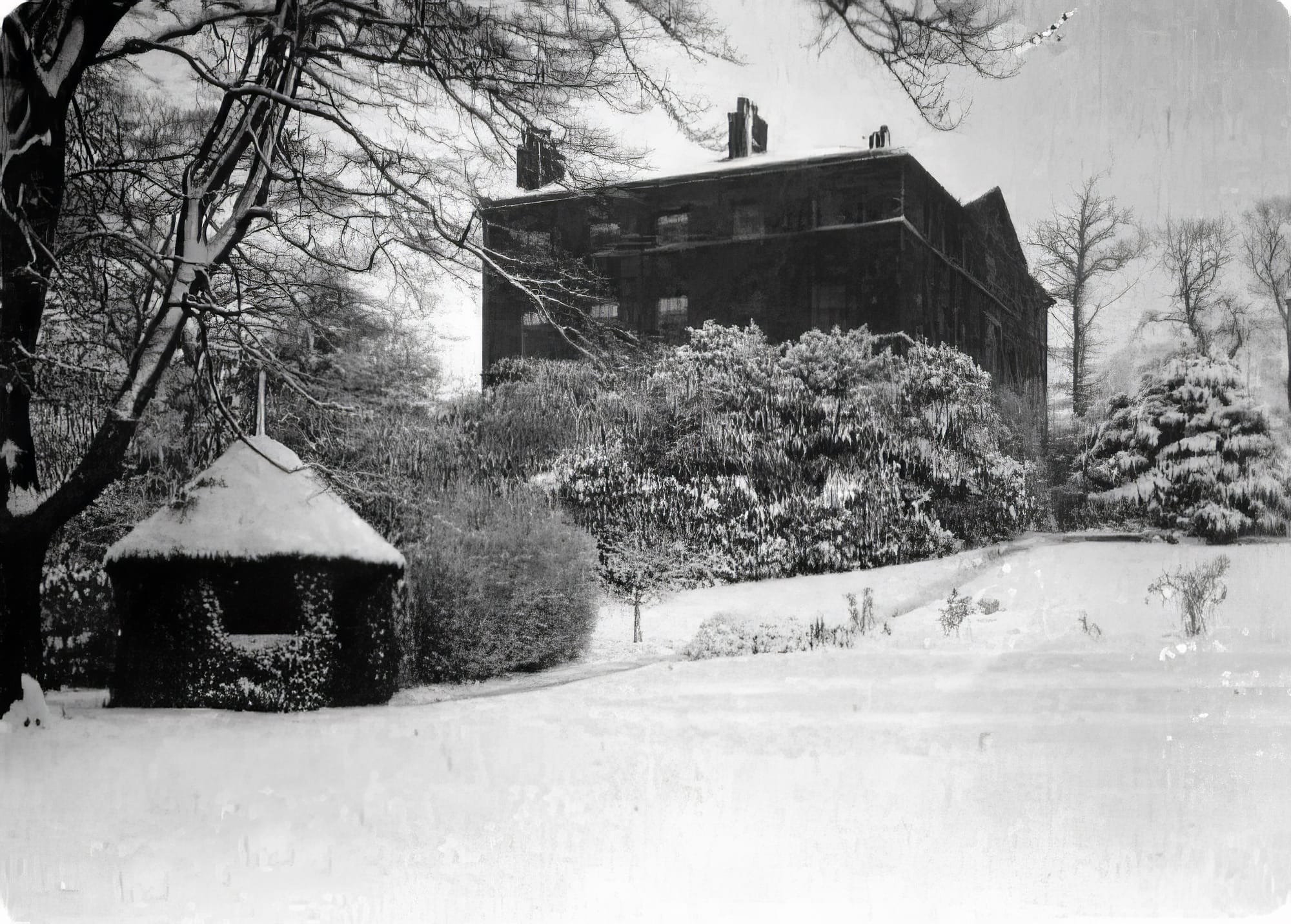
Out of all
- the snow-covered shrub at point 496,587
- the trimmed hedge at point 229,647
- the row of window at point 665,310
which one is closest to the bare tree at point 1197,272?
the row of window at point 665,310

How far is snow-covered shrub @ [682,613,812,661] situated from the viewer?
12.5 feet

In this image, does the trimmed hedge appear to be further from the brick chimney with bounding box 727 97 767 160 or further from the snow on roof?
the brick chimney with bounding box 727 97 767 160

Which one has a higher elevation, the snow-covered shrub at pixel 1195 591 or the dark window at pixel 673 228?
the dark window at pixel 673 228

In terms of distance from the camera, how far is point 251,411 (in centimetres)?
405

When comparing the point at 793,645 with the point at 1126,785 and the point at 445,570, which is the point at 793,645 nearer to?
the point at 1126,785

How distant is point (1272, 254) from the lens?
347cm

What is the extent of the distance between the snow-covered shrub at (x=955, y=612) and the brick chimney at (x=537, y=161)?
2.17 metres

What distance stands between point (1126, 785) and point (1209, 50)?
2566 millimetres

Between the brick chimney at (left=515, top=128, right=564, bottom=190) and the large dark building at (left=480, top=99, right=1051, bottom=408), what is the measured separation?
0.12ft

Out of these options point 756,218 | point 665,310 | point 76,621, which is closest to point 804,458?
point 665,310

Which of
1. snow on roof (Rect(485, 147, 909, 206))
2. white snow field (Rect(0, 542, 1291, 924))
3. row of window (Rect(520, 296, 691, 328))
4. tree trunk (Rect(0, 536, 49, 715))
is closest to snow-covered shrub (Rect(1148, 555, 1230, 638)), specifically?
white snow field (Rect(0, 542, 1291, 924))

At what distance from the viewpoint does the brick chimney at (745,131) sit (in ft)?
11.9

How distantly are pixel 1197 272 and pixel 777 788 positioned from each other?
2288 mm

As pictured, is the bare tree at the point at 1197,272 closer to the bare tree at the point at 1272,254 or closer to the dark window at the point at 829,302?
the bare tree at the point at 1272,254
